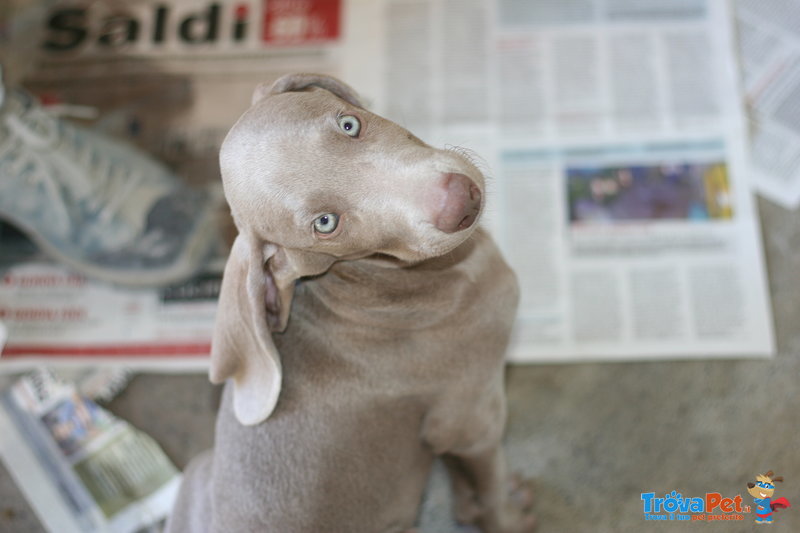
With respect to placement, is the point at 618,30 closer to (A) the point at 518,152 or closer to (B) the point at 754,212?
(A) the point at 518,152

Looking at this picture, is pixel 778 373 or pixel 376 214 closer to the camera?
pixel 376 214

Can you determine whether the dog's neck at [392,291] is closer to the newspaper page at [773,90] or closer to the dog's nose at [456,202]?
the dog's nose at [456,202]

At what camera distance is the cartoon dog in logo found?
6.19ft

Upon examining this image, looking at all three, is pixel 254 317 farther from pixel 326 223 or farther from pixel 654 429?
pixel 654 429

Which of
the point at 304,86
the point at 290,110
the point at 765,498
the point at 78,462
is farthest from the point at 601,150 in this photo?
the point at 78,462

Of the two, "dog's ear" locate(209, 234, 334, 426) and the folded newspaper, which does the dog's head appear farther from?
the folded newspaper

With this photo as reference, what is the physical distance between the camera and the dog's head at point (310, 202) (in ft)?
3.86

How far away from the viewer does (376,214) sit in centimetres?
122

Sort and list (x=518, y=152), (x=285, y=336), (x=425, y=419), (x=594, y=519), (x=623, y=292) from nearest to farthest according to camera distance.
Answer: (x=285, y=336) → (x=425, y=419) → (x=594, y=519) → (x=623, y=292) → (x=518, y=152)

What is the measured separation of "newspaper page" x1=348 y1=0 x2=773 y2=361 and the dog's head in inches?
38.6

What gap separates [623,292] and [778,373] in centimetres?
48

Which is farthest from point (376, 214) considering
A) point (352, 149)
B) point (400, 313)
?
point (400, 313)

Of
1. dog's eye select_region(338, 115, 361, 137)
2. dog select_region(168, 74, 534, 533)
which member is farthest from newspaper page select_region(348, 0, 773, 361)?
dog's eye select_region(338, 115, 361, 137)

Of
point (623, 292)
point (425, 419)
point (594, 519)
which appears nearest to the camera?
point (425, 419)
